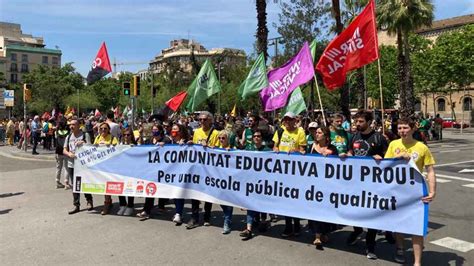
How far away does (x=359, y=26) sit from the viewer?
8148 mm

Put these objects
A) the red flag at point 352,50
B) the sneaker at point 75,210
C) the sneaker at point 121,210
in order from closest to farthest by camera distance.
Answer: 1. the sneaker at point 121,210
2. the sneaker at point 75,210
3. the red flag at point 352,50

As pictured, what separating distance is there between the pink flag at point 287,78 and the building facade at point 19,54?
343 feet

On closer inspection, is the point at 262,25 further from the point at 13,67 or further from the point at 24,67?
the point at 24,67

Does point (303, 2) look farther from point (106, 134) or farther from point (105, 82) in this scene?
→ point (105, 82)

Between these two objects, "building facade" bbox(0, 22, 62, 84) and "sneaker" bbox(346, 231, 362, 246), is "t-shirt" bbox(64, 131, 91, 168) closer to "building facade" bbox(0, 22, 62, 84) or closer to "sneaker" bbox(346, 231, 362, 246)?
"sneaker" bbox(346, 231, 362, 246)

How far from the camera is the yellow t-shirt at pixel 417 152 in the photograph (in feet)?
16.7

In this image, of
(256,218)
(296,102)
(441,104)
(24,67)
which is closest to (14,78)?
(24,67)

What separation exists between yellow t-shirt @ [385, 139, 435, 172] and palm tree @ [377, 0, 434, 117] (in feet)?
70.8

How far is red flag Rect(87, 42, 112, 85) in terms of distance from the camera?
45.3 ft

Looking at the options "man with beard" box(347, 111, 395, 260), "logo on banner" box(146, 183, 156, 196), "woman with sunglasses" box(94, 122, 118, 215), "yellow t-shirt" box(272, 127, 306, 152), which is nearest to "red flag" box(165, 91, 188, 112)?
"woman with sunglasses" box(94, 122, 118, 215)

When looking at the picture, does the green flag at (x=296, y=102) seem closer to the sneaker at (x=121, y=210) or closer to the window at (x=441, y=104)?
the sneaker at (x=121, y=210)

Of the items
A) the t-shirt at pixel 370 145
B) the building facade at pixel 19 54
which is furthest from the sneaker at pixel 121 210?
the building facade at pixel 19 54

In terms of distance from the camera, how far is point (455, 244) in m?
6.09

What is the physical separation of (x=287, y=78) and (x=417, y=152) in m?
5.47
